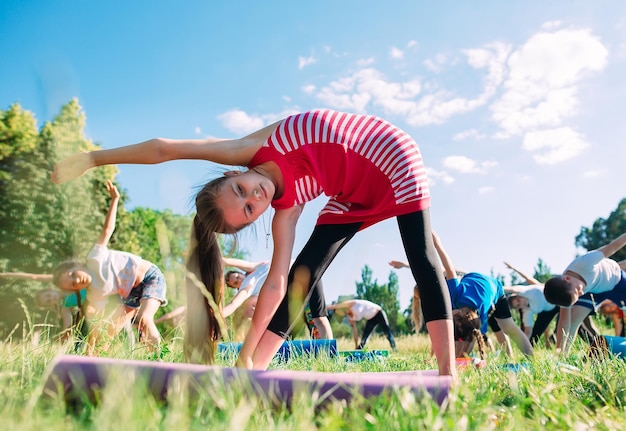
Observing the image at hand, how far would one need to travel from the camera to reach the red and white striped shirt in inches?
98.5

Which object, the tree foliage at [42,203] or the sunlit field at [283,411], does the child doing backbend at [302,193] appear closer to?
the sunlit field at [283,411]

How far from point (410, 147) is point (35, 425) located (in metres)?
2.00

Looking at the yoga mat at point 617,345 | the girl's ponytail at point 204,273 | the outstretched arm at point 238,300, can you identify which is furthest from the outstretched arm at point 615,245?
the girl's ponytail at point 204,273

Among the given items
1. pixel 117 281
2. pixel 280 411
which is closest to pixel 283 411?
pixel 280 411

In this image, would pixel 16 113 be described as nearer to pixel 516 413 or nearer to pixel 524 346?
pixel 524 346

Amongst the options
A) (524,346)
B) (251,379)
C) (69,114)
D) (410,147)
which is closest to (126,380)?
(251,379)

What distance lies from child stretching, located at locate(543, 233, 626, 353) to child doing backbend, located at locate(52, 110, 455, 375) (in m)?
3.76

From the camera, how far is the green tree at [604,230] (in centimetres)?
2403

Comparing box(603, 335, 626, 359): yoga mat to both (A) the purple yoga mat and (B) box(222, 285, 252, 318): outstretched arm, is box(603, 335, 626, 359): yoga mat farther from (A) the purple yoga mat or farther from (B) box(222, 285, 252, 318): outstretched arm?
(B) box(222, 285, 252, 318): outstretched arm

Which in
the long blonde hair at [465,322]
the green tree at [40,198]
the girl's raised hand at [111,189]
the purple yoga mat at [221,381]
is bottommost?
the long blonde hair at [465,322]

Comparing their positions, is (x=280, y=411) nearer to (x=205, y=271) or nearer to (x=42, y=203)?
(x=205, y=271)

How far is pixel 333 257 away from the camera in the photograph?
2.76 meters

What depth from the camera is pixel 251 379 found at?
1435mm

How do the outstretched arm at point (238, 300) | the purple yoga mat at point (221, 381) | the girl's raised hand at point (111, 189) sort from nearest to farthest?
1. the purple yoga mat at point (221, 381)
2. the girl's raised hand at point (111, 189)
3. the outstretched arm at point (238, 300)
